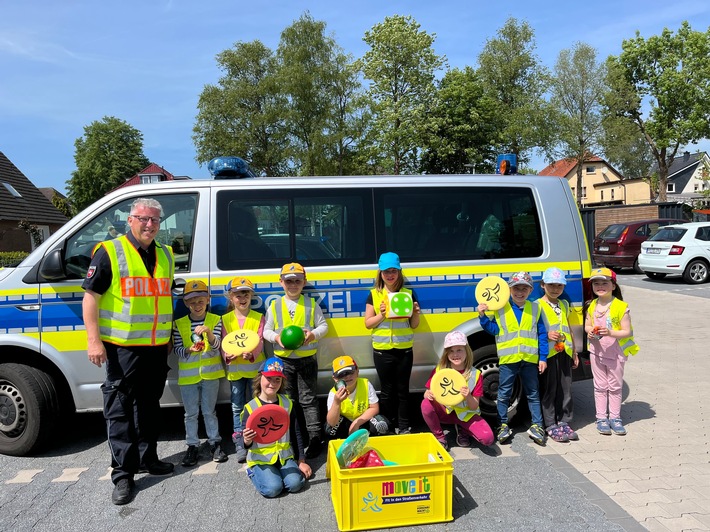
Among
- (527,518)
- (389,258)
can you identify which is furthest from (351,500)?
(389,258)

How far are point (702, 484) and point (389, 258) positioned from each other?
2.65 meters

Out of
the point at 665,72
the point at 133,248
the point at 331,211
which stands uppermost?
the point at 665,72

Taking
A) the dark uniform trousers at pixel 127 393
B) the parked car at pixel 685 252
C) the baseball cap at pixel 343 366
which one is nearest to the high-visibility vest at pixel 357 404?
the baseball cap at pixel 343 366

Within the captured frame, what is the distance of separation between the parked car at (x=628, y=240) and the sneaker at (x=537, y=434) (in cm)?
1345

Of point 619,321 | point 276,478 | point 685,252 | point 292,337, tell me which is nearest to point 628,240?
point 685,252

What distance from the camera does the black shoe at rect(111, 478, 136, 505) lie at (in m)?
3.42

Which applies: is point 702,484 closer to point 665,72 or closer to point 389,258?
point 389,258

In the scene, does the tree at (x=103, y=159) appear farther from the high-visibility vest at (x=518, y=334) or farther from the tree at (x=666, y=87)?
the high-visibility vest at (x=518, y=334)

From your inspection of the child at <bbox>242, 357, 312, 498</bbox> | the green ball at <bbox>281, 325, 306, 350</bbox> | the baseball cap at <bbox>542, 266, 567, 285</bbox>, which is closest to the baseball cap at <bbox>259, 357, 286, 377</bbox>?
the child at <bbox>242, 357, 312, 498</bbox>

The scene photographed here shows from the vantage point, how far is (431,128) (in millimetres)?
29312

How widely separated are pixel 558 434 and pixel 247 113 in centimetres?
3020

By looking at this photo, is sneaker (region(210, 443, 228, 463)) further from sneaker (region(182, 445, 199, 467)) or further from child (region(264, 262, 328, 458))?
child (region(264, 262, 328, 458))

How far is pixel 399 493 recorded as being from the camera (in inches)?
120

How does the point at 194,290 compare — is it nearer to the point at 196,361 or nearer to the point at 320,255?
the point at 196,361
